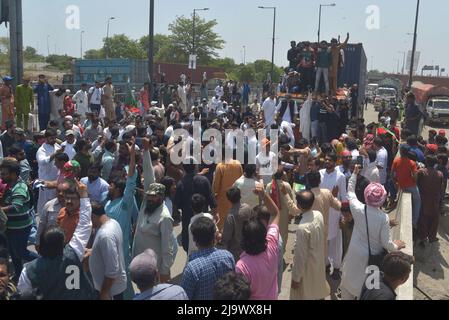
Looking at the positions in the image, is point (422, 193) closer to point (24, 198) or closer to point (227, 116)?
point (24, 198)

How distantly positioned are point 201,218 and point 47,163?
12.8ft

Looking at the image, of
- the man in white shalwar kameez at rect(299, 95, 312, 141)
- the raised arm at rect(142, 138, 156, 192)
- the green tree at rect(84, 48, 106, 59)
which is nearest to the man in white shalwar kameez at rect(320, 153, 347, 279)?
the raised arm at rect(142, 138, 156, 192)

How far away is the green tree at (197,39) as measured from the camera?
7131 centimetres

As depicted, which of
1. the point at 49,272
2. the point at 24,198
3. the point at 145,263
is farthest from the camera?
the point at 24,198

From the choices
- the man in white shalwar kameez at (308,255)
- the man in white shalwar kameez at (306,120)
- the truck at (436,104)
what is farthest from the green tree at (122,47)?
the man in white shalwar kameez at (308,255)

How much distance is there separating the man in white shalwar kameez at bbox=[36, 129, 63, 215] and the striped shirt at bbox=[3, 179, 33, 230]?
119cm

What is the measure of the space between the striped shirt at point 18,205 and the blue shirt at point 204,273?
2.50 meters

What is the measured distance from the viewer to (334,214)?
237 inches

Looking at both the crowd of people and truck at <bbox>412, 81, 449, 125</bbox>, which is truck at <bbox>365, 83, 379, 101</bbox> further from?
the crowd of people

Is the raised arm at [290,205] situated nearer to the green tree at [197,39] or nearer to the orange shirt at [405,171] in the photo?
the orange shirt at [405,171]

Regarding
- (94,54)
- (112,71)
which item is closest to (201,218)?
(112,71)

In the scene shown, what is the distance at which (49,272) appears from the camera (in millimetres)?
3420
